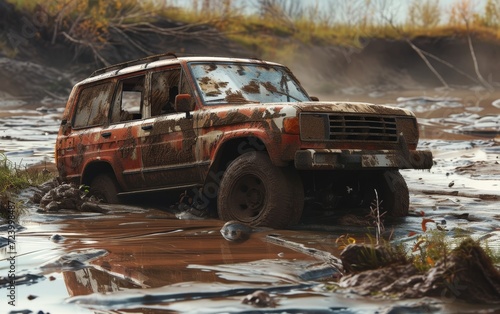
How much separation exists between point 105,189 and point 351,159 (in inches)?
133

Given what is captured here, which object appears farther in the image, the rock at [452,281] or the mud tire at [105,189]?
the mud tire at [105,189]

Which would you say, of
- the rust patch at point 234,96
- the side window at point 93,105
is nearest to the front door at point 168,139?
the rust patch at point 234,96

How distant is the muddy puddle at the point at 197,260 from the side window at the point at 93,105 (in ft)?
3.56

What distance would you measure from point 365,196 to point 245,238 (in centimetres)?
207

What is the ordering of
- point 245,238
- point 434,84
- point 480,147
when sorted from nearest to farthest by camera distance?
point 245,238
point 480,147
point 434,84

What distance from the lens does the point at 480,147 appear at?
16312mm

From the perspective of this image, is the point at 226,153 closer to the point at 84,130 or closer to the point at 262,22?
the point at 84,130

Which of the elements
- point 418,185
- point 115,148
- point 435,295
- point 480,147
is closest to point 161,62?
point 115,148

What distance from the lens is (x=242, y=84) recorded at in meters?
8.73

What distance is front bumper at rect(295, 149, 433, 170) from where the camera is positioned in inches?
289

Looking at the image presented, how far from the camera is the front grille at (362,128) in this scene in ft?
25.3

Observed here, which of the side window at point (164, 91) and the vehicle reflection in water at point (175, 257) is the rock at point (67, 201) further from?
the side window at point (164, 91)

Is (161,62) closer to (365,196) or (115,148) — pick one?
(115,148)

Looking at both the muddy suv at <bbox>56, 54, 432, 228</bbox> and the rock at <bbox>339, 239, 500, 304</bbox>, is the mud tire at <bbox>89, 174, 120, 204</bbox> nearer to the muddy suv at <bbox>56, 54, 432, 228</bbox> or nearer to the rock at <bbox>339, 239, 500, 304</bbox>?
the muddy suv at <bbox>56, 54, 432, 228</bbox>
